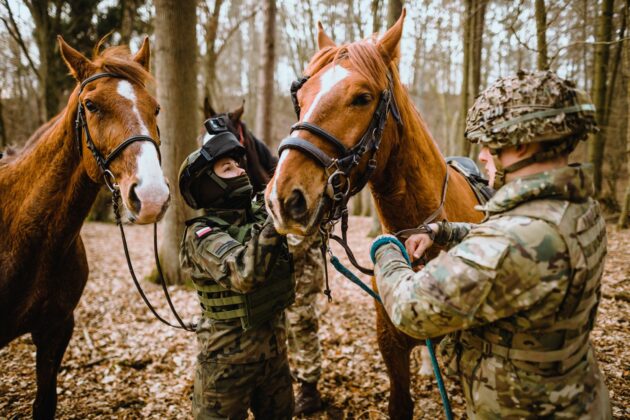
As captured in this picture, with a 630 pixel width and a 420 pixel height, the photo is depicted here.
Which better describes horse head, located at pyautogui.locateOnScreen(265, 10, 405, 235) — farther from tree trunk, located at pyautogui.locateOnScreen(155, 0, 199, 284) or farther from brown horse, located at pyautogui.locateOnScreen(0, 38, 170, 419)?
tree trunk, located at pyautogui.locateOnScreen(155, 0, 199, 284)

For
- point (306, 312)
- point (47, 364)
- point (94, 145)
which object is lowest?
point (47, 364)

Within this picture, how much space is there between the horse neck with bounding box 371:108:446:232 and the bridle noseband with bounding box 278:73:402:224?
0.20 meters

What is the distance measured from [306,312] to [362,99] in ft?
8.16

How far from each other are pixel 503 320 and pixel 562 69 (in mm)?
17144

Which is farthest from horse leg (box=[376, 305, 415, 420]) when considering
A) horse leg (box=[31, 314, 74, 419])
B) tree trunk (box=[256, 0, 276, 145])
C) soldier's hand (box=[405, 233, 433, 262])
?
tree trunk (box=[256, 0, 276, 145])

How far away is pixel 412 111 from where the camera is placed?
7.80ft

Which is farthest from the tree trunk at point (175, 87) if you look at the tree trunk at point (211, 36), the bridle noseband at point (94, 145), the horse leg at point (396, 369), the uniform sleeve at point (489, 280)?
the tree trunk at point (211, 36)

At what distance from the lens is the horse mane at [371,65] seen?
6.44 ft

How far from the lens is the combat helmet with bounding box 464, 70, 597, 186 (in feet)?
4.40

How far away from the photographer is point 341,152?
1783 mm

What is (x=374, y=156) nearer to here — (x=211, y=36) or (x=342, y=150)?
(x=342, y=150)

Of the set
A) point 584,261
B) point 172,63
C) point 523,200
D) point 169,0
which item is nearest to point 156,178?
point 523,200

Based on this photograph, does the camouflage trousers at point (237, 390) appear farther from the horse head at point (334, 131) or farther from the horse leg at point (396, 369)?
the horse head at point (334, 131)

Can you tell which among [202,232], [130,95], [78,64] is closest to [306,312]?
[202,232]
